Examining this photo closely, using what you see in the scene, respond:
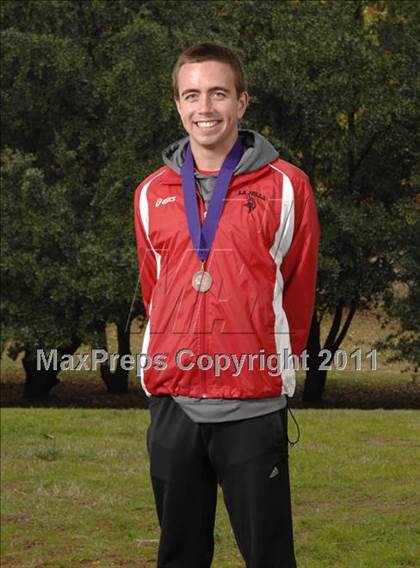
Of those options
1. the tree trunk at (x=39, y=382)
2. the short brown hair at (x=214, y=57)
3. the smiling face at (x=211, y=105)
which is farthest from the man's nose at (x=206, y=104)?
the tree trunk at (x=39, y=382)

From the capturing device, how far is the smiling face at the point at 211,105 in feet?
12.4

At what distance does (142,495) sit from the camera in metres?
9.39

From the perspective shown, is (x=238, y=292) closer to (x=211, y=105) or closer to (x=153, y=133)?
(x=211, y=105)

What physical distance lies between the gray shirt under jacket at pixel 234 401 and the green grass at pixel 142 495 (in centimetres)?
340

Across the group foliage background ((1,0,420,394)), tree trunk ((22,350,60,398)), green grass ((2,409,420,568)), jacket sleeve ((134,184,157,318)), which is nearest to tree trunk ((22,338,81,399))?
tree trunk ((22,350,60,398))

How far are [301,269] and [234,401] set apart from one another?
0.52 meters

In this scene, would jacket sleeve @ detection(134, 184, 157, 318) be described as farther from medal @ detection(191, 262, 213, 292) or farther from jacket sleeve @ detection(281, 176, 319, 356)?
jacket sleeve @ detection(281, 176, 319, 356)

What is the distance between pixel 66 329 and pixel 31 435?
962 cm

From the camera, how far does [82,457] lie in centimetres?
1121

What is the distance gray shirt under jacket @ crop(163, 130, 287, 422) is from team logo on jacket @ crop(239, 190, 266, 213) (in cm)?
8

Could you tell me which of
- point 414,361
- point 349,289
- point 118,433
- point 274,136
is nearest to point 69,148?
point 274,136

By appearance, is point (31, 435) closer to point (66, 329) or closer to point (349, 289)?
point (66, 329)

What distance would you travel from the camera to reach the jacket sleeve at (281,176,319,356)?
149 inches

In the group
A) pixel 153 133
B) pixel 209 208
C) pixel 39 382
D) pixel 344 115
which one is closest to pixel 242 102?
pixel 209 208
